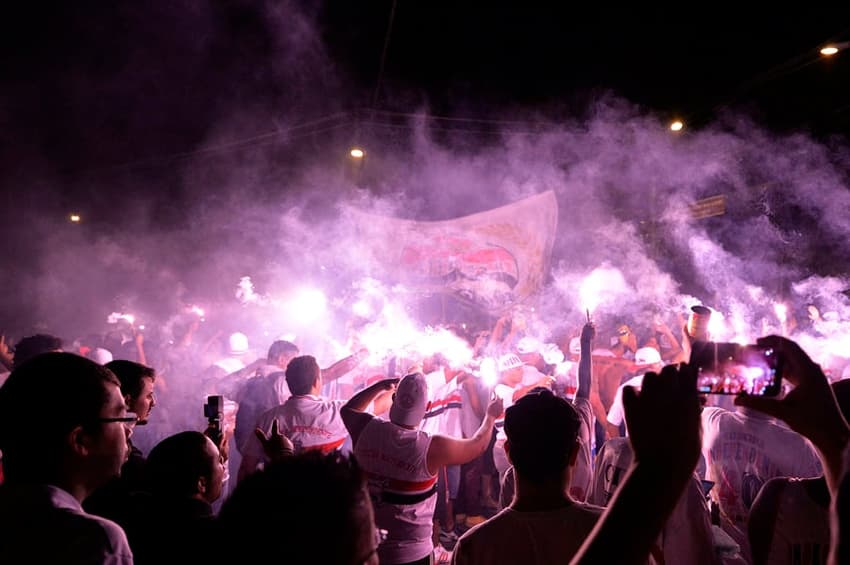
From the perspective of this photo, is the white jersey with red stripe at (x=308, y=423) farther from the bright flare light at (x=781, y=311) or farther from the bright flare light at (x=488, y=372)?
the bright flare light at (x=781, y=311)

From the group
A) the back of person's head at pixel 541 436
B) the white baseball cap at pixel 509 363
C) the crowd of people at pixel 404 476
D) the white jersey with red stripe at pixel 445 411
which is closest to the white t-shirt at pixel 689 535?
the crowd of people at pixel 404 476

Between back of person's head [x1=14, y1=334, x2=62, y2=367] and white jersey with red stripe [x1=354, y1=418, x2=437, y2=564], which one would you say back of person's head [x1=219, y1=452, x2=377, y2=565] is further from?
back of person's head [x1=14, y1=334, x2=62, y2=367]

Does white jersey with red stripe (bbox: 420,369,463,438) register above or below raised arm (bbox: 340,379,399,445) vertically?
below

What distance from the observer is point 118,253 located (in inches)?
536

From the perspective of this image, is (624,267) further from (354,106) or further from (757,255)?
(354,106)

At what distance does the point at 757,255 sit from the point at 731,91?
346 cm

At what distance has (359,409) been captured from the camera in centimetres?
A: 364

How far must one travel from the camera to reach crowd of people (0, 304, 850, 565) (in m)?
0.90

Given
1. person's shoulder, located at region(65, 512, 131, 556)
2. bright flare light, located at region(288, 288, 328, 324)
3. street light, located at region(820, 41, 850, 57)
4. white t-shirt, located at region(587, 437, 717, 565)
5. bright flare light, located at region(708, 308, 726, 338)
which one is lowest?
white t-shirt, located at region(587, 437, 717, 565)

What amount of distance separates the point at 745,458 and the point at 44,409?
3.62 meters

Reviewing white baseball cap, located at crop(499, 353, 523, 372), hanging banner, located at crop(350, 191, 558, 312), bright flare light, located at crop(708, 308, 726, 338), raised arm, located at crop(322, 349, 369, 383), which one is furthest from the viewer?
hanging banner, located at crop(350, 191, 558, 312)

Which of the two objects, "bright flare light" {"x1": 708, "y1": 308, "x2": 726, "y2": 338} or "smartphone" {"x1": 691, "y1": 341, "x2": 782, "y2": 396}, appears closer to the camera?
"smartphone" {"x1": 691, "y1": 341, "x2": 782, "y2": 396}

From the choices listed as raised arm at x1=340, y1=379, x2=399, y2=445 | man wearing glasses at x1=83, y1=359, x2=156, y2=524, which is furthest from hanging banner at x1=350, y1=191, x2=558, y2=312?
man wearing glasses at x1=83, y1=359, x2=156, y2=524

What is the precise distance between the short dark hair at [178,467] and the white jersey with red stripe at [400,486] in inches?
49.1
